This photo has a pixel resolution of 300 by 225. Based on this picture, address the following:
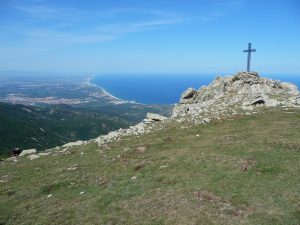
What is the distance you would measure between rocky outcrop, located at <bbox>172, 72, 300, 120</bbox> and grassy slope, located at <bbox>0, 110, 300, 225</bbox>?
7999 millimetres

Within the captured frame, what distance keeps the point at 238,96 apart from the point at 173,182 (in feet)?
97.5

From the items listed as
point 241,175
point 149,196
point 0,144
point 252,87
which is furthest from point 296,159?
point 0,144

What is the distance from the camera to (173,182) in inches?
808

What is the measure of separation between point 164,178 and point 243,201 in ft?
19.6

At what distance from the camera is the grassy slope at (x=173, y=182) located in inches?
655

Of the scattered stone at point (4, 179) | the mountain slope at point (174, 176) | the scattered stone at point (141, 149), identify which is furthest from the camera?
the scattered stone at point (141, 149)

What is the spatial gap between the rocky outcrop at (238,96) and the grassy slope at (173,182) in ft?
26.2

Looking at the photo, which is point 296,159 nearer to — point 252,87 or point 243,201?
point 243,201

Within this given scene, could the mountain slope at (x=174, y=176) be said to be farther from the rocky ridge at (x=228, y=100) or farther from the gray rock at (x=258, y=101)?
the gray rock at (x=258, y=101)

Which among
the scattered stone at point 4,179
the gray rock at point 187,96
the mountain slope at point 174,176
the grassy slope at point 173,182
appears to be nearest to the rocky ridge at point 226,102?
the gray rock at point 187,96

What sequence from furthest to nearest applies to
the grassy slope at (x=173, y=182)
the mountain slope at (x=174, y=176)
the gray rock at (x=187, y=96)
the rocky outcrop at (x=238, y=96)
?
1. the gray rock at (x=187, y=96)
2. the rocky outcrop at (x=238, y=96)
3. the mountain slope at (x=174, y=176)
4. the grassy slope at (x=173, y=182)

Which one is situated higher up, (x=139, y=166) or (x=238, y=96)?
(x=238, y=96)

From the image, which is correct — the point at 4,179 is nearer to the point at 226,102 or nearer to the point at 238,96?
the point at 226,102

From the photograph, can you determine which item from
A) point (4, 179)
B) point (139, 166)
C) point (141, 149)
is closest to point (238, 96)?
point (141, 149)
